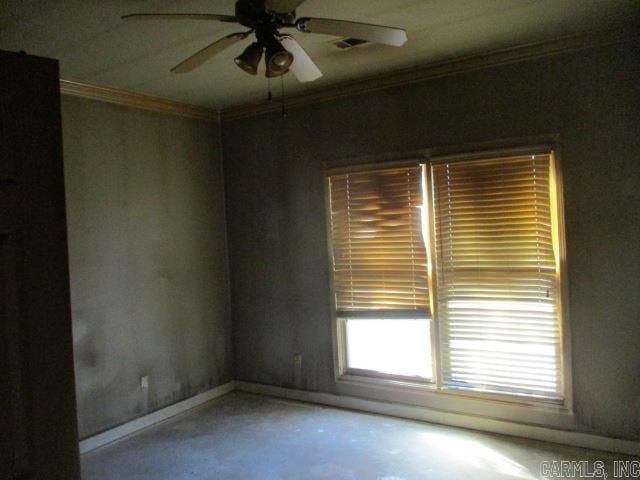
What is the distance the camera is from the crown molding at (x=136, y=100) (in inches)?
139

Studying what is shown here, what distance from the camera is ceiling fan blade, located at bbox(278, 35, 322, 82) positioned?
7.49 ft

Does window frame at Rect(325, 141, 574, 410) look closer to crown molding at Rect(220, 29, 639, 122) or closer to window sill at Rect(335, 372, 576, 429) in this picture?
window sill at Rect(335, 372, 576, 429)

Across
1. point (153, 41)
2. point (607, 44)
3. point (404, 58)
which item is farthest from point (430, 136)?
point (153, 41)

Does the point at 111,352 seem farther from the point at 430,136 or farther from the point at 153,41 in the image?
the point at 430,136

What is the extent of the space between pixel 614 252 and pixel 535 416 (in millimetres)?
1229

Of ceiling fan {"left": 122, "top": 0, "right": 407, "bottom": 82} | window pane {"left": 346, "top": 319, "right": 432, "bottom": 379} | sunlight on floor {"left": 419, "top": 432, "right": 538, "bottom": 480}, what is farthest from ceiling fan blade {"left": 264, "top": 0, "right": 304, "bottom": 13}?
sunlight on floor {"left": 419, "top": 432, "right": 538, "bottom": 480}

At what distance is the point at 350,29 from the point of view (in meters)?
2.06

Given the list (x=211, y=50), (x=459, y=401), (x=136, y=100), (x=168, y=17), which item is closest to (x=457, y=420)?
(x=459, y=401)

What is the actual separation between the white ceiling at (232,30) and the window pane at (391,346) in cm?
203

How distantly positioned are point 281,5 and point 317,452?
2793 mm

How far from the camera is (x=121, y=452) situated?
11.4 ft

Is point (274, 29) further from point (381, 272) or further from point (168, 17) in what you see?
point (381, 272)

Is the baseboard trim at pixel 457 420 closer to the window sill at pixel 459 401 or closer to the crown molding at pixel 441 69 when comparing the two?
the window sill at pixel 459 401

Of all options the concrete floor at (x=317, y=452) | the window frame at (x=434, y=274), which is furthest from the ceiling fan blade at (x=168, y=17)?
the concrete floor at (x=317, y=452)
